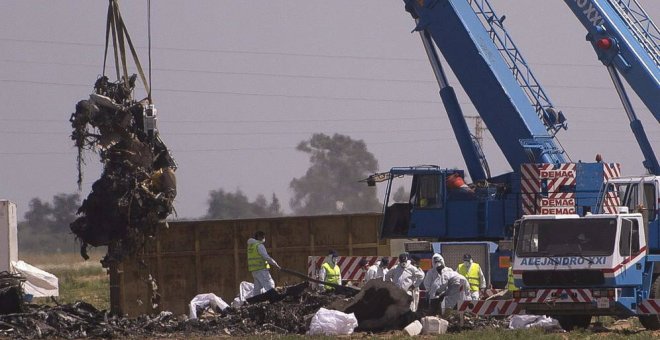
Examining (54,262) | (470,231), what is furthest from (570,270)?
(54,262)

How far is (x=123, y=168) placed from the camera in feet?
69.5

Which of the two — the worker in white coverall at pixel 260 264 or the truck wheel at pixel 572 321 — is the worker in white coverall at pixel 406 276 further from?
the truck wheel at pixel 572 321

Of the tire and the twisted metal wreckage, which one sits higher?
the twisted metal wreckage

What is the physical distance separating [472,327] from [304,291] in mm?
3521

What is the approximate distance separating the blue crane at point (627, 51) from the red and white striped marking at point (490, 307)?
798 cm

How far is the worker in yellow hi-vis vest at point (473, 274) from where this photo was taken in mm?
24594

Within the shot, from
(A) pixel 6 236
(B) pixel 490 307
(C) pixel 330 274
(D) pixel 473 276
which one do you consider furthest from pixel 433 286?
(A) pixel 6 236

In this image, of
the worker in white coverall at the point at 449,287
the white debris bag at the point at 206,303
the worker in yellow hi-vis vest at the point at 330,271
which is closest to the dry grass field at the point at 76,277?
the worker in yellow hi-vis vest at the point at 330,271

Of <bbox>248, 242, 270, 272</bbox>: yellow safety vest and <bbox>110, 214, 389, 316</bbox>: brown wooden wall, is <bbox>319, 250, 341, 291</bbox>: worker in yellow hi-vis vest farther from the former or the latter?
<bbox>110, 214, 389, 316</bbox>: brown wooden wall

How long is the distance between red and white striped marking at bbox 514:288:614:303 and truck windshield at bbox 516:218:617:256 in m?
0.59

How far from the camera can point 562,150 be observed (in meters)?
27.6

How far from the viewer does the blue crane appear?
93.3 ft

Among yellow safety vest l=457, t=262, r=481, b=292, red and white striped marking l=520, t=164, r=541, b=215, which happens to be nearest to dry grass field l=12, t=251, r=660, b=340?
yellow safety vest l=457, t=262, r=481, b=292

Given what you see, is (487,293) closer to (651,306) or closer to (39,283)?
(651,306)
